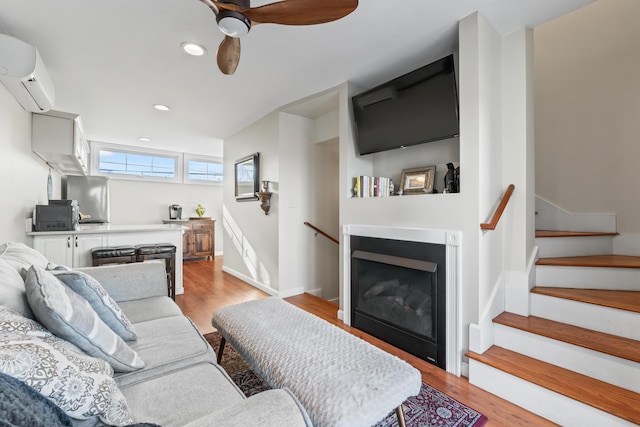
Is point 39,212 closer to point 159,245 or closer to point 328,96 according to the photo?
point 159,245

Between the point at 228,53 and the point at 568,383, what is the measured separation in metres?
2.67

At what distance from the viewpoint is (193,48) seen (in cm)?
228

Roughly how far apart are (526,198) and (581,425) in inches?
53.2

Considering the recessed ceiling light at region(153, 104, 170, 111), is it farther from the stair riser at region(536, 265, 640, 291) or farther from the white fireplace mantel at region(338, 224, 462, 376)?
the stair riser at region(536, 265, 640, 291)

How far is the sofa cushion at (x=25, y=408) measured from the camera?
50 cm

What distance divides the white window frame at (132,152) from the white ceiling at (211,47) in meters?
2.37

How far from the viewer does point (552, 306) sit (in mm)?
1993

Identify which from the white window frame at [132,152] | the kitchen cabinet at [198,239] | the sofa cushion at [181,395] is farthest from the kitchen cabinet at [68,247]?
the white window frame at [132,152]

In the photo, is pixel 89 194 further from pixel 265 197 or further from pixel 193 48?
pixel 193 48

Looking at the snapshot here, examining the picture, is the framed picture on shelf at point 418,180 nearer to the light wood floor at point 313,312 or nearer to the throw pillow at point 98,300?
the light wood floor at point 313,312

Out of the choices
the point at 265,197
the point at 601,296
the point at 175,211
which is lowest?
the point at 601,296

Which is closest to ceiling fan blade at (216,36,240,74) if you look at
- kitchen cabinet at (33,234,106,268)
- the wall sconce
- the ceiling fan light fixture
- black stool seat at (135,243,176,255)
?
the ceiling fan light fixture

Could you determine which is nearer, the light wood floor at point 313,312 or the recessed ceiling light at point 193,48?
the light wood floor at point 313,312

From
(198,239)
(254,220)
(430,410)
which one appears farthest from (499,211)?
(198,239)
